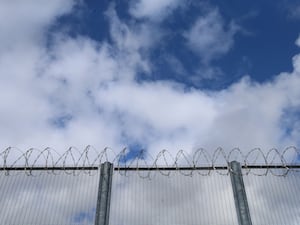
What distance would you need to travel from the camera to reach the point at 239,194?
9477mm

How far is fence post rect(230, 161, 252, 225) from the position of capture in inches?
359

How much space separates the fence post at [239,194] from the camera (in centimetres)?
912

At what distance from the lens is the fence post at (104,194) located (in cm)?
909

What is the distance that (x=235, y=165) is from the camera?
10.1 meters

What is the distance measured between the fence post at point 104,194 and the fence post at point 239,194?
366cm

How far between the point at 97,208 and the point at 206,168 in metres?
3.55

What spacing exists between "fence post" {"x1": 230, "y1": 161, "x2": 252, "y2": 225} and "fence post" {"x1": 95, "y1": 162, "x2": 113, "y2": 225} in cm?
366

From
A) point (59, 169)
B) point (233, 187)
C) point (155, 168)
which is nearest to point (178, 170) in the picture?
point (155, 168)

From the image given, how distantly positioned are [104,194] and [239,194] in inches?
153

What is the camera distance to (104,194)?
31.1 ft

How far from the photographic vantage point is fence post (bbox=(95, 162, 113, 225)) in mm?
9086

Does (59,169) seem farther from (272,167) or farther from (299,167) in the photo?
(299,167)

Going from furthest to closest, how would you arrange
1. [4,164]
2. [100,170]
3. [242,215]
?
[4,164] → [100,170] → [242,215]

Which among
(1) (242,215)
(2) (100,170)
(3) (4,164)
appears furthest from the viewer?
(3) (4,164)
